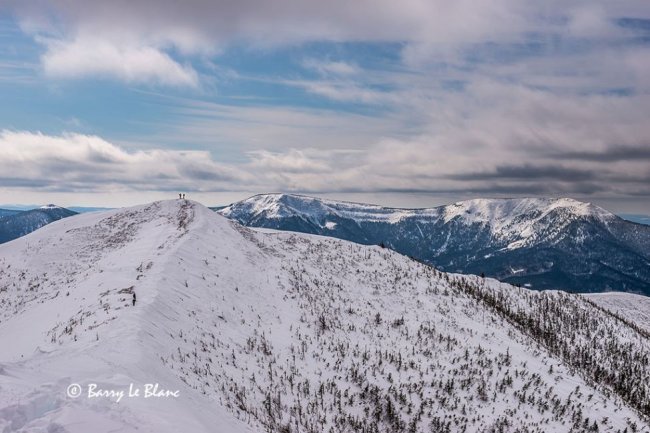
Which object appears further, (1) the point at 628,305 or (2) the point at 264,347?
(1) the point at 628,305

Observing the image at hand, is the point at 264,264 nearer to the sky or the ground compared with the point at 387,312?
nearer to the sky

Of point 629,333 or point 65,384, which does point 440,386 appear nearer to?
point 65,384

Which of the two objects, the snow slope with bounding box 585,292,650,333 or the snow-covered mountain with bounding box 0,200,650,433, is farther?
the snow slope with bounding box 585,292,650,333

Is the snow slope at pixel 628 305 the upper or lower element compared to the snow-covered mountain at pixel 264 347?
lower

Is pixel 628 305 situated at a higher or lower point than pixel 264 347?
lower

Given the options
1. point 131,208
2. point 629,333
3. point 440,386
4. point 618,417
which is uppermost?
point 131,208

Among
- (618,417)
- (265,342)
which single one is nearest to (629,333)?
(618,417)

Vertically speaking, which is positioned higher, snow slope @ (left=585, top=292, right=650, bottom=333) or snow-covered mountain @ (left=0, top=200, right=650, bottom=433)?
snow-covered mountain @ (left=0, top=200, right=650, bottom=433)

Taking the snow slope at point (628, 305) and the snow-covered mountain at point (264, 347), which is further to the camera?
the snow slope at point (628, 305)
